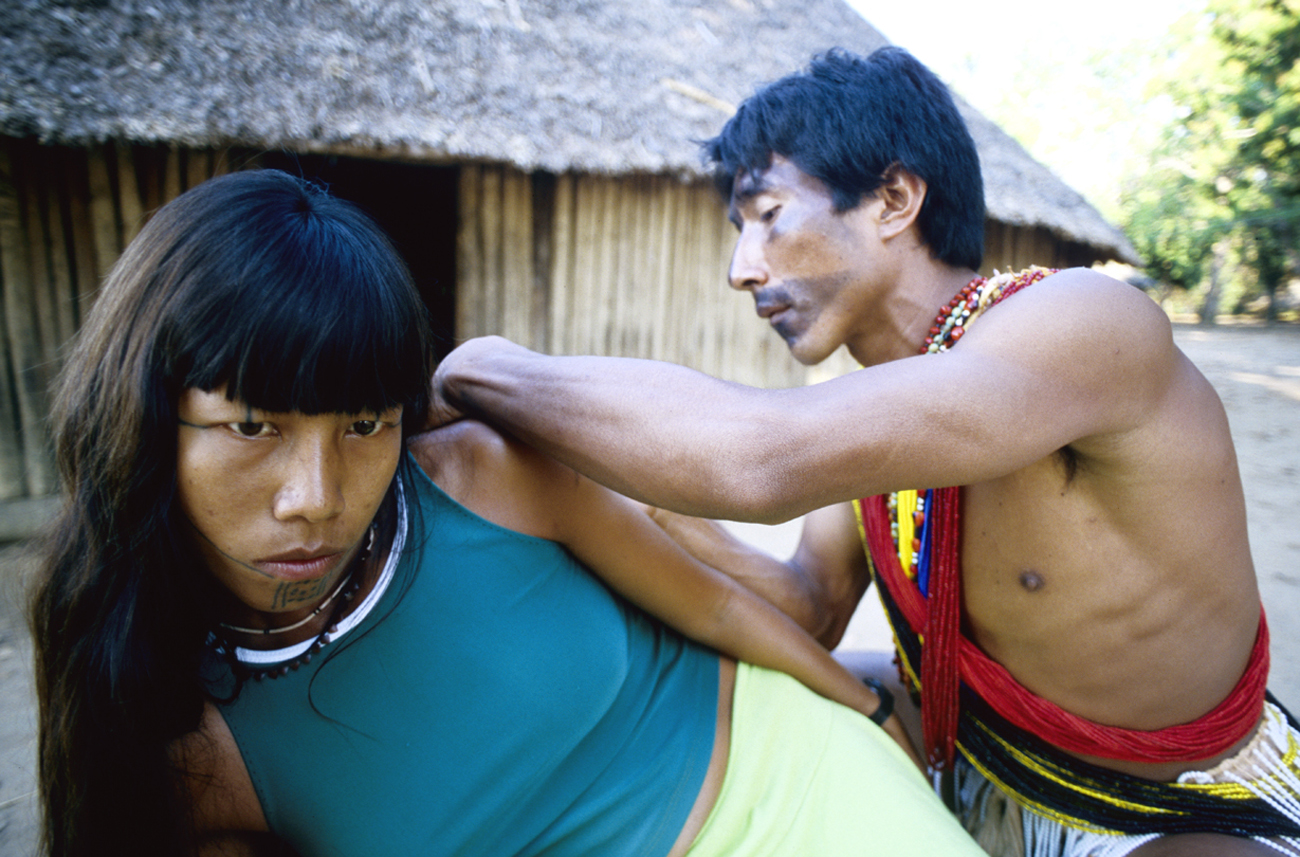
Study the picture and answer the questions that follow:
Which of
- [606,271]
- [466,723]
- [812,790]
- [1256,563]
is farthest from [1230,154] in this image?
[466,723]

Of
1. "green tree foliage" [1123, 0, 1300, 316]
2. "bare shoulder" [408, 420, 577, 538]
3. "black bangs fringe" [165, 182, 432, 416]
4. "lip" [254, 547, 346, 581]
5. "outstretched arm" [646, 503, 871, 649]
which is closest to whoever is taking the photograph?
"black bangs fringe" [165, 182, 432, 416]

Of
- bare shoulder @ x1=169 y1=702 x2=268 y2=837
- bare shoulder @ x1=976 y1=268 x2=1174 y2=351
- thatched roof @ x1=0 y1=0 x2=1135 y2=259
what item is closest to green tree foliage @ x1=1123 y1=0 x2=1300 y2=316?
thatched roof @ x1=0 y1=0 x2=1135 y2=259

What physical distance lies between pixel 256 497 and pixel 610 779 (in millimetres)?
771

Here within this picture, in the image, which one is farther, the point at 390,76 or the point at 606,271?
the point at 606,271

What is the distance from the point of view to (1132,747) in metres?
1.49

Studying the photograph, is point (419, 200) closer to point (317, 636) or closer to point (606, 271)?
point (606, 271)

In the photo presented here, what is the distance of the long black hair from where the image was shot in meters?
0.89

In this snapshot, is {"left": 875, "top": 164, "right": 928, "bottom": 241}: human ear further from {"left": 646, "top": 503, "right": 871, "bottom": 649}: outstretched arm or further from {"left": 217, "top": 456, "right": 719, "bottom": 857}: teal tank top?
{"left": 217, "top": 456, "right": 719, "bottom": 857}: teal tank top

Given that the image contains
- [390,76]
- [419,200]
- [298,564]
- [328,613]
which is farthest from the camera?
[419,200]

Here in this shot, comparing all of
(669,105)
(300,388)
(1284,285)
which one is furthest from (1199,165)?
(300,388)

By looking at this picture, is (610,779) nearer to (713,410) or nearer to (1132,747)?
(713,410)

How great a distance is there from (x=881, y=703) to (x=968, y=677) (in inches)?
8.5

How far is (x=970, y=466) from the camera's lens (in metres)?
1.14

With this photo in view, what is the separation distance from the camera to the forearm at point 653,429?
3.69 feet
